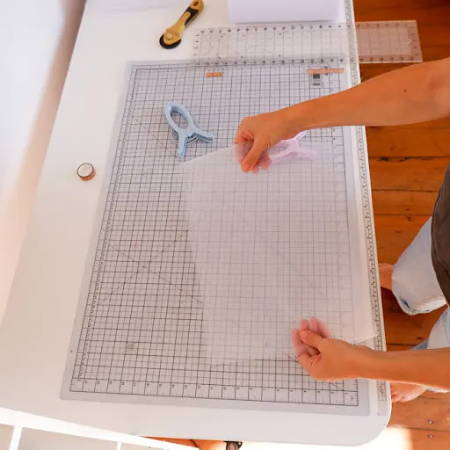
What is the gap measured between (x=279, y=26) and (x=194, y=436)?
923mm

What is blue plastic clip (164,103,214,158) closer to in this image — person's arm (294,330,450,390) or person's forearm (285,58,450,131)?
person's forearm (285,58,450,131)

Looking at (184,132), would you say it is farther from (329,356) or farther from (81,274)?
(329,356)

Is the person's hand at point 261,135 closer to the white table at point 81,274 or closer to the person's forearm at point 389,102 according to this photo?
the person's forearm at point 389,102

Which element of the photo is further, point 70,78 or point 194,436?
point 70,78

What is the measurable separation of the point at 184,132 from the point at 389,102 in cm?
43

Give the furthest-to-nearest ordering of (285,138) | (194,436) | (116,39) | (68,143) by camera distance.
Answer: (116,39)
(68,143)
(285,138)
(194,436)

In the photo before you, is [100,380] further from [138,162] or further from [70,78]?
[70,78]

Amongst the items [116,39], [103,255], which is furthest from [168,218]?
[116,39]

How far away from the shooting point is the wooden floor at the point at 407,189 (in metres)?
1.34

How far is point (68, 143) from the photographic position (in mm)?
1038

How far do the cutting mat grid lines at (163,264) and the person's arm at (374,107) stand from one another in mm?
136

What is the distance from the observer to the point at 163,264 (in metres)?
0.91

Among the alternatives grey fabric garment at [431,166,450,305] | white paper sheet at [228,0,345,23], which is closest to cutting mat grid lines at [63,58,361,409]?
white paper sheet at [228,0,345,23]

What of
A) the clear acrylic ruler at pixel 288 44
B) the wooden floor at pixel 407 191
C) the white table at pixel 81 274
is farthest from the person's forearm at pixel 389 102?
the wooden floor at pixel 407 191
